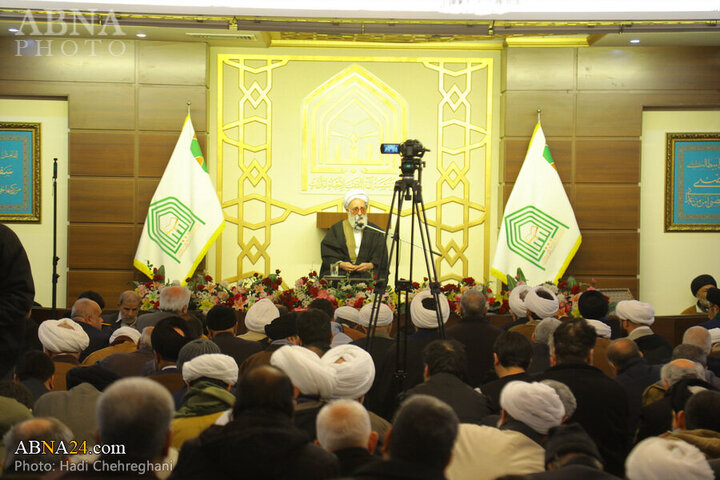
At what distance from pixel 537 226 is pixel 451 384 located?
17.4ft

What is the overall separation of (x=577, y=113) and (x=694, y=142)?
4.40 ft

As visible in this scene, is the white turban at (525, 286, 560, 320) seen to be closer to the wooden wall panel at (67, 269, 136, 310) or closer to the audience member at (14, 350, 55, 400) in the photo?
the audience member at (14, 350, 55, 400)

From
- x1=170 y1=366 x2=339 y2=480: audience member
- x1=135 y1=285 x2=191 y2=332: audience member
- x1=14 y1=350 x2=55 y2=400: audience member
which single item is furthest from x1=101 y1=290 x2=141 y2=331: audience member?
x1=170 y1=366 x2=339 y2=480: audience member

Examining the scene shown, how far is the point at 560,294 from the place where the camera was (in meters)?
6.19

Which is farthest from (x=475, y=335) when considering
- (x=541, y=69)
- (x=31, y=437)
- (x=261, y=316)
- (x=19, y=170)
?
(x=19, y=170)

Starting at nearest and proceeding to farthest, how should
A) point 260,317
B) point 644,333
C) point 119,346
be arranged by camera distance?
point 119,346
point 644,333
point 260,317

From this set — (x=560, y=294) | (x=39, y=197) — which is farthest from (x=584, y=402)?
(x=39, y=197)

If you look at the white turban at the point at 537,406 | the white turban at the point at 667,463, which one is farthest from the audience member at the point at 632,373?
the white turban at the point at 667,463

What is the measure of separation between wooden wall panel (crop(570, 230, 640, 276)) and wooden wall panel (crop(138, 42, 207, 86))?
4352mm

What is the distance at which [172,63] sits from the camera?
834cm

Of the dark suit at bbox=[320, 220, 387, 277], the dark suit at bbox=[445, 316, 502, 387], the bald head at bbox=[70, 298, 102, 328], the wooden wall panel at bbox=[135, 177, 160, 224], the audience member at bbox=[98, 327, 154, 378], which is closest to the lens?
the audience member at bbox=[98, 327, 154, 378]

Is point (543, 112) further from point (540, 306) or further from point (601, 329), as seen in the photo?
point (601, 329)

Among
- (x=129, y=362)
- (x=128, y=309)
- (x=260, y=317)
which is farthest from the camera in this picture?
(x=128, y=309)

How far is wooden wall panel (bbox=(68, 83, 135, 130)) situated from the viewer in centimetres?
827
